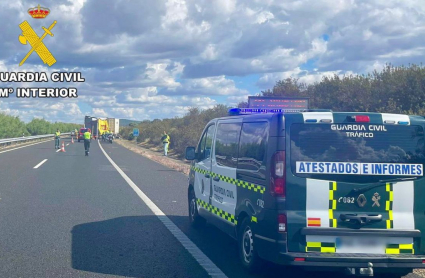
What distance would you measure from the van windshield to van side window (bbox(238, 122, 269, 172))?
448 mm

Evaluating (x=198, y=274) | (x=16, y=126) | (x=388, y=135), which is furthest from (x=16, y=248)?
(x=16, y=126)

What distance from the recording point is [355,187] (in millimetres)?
6031

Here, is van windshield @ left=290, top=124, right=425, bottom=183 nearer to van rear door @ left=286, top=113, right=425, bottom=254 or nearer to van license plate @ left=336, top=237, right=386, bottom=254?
van rear door @ left=286, top=113, right=425, bottom=254

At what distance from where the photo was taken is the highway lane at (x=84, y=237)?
6.82 metres

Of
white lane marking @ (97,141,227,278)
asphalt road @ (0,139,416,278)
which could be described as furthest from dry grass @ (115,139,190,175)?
white lane marking @ (97,141,227,278)

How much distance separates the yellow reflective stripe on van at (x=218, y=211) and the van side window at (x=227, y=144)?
2.19ft

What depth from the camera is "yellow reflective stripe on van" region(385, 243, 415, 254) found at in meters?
6.06

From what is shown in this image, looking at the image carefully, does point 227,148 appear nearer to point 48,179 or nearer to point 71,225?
point 71,225

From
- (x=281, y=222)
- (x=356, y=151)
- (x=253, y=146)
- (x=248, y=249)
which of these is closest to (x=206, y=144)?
(x=253, y=146)

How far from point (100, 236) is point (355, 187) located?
4.50 metres

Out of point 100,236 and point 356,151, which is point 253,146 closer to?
point 356,151

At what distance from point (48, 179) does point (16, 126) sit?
67.0m

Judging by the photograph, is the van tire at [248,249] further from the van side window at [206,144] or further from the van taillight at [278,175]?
the van side window at [206,144]

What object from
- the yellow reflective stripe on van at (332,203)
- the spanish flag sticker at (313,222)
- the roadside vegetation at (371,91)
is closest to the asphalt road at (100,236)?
the spanish flag sticker at (313,222)
